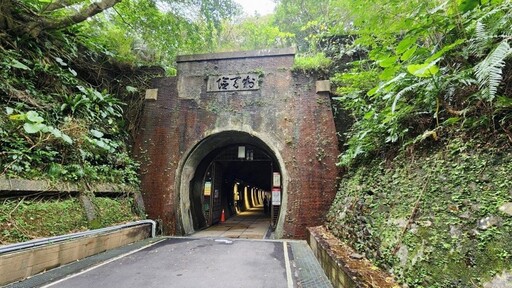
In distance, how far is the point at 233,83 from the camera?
8375 millimetres

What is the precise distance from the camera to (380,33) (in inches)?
164

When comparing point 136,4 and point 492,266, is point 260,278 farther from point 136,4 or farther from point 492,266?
point 136,4

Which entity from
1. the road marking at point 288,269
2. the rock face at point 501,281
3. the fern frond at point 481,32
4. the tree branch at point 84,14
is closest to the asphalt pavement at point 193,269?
the road marking at point 288,269

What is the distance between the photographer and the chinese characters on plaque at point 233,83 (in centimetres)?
825

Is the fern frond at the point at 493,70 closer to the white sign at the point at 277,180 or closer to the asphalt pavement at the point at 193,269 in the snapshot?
the asphalt pavement at the point at 193,269

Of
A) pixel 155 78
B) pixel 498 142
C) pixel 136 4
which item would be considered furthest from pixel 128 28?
pixel 498 142

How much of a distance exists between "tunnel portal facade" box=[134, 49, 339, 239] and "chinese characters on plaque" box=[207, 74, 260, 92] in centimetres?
3

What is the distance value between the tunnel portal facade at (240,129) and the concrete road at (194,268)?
1621 millimetres

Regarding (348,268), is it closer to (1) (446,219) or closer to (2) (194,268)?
(1) (446,219)

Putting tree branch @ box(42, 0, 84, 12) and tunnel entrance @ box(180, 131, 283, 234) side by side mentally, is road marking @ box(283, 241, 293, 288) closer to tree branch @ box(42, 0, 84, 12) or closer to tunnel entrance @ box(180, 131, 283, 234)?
tunnel entrance @ box(180, 131, 283, 234)

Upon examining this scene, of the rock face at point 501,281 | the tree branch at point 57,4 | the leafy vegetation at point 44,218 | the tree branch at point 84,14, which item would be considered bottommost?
the rock face at point 501,281

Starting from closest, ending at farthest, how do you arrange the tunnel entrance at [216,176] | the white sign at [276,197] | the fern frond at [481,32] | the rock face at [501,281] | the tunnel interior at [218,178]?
the rock face at [501,281] < the fern frond at [481,32] < the tunnel entrance at [216,176] < the white sign at [276,197] < the tunnel interior at [218,178]

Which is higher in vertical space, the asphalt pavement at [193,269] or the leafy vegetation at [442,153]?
the leafy vegetation at [442,153]

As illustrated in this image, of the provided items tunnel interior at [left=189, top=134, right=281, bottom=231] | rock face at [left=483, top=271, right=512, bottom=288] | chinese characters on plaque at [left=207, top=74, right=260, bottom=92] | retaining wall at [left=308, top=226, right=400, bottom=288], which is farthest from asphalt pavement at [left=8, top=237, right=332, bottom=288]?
chinese characters on plaque at [left=207, top=74, right=260, bottom=92]
